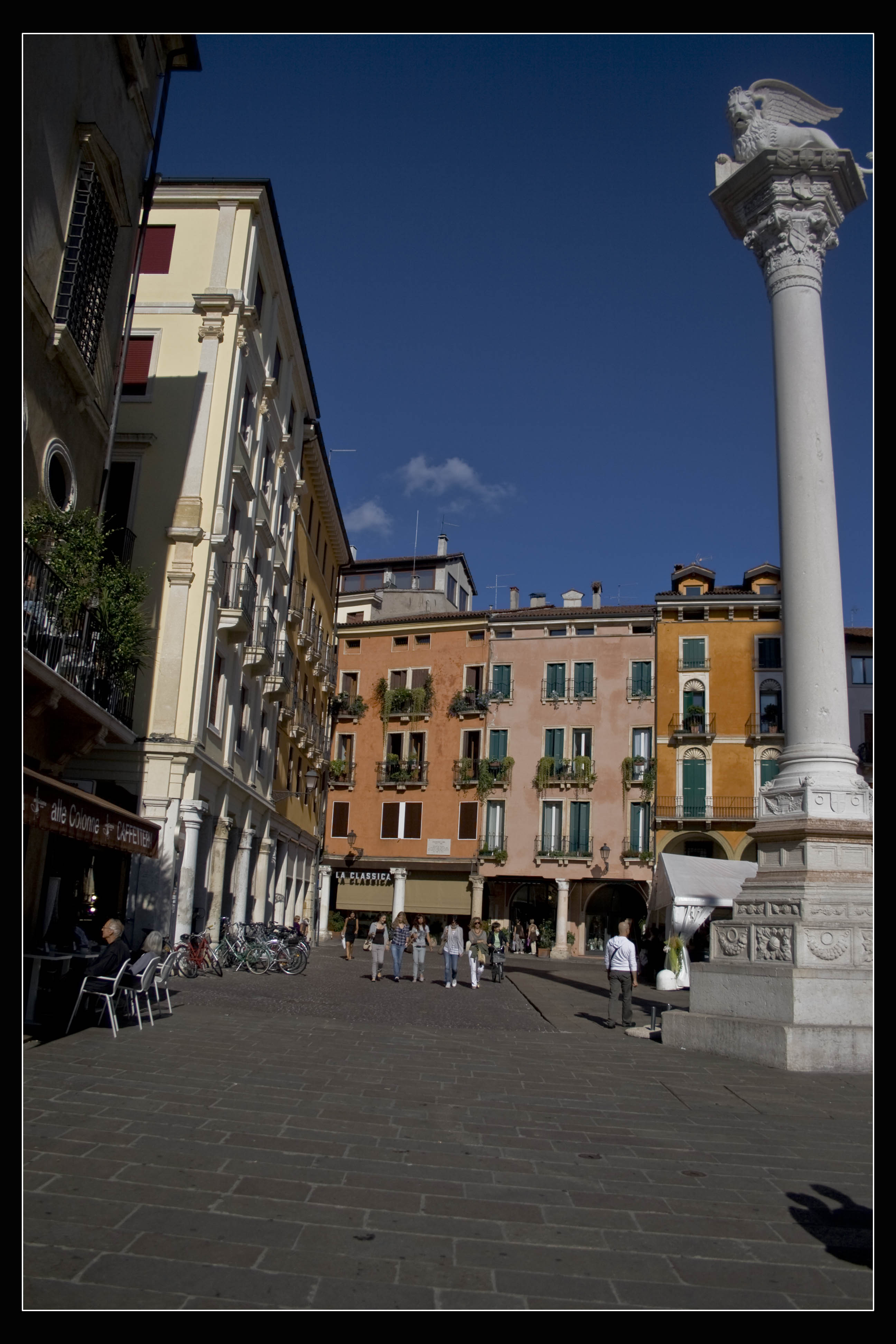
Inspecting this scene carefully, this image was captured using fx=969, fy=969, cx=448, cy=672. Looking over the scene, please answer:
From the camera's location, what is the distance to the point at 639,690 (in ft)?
149

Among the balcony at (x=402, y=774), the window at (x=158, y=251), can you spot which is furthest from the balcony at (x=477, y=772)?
the window at (x=158, y=251)

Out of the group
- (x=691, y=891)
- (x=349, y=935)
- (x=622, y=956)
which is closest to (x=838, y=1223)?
(x=622, y=956)

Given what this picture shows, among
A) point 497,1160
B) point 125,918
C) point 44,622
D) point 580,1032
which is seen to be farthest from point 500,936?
point 497,1160

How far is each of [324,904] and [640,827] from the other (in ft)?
48.9

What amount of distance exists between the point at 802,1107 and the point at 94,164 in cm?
1413

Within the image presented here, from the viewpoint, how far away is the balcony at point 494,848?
147 feet

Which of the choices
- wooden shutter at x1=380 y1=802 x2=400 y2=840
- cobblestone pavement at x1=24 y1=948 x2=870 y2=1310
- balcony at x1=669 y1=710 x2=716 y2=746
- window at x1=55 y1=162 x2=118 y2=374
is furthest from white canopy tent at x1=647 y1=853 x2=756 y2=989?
wooden shutter at x1=380 y1=802 x2=400 y2=840

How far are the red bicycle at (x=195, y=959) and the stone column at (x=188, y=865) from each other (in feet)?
1.01

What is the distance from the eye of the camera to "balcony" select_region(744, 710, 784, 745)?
42781 mm

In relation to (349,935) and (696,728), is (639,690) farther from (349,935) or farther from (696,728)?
(349,935)

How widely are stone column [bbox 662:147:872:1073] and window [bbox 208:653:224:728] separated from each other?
14.5 metres

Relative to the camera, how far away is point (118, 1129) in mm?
6348
